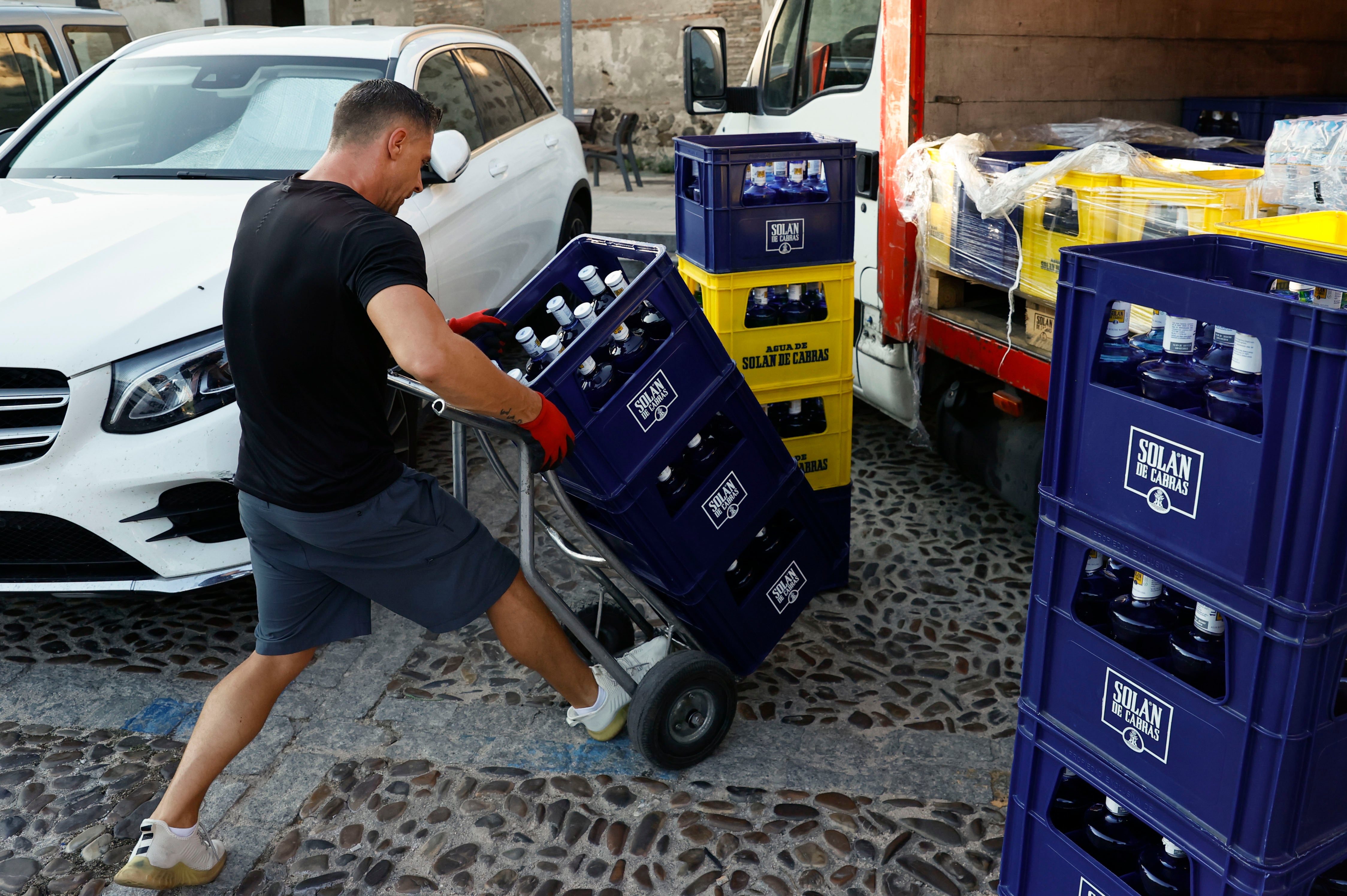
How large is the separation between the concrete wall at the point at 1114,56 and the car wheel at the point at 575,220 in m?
2.69

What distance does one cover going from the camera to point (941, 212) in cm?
421

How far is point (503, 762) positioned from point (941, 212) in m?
2.64

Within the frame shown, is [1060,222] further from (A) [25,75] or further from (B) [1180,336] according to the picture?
(A) [25,75]

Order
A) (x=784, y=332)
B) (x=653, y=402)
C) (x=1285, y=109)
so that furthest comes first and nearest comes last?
(x=1285, y=109) → (x=784, y=332) → (x=653, y=402)

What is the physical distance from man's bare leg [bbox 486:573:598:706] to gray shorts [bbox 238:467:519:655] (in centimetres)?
5

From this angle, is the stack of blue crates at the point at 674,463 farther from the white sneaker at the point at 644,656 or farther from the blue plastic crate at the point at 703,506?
the white sneaker at the point at 644,656

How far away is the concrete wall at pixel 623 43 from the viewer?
1633 centimetres

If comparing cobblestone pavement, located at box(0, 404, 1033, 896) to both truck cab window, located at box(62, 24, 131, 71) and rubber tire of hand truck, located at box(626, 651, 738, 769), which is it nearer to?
rubber tire of hand truck, located at box(626, 651, 738, 769)

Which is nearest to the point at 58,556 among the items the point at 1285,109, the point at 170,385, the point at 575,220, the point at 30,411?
the point at 30,411

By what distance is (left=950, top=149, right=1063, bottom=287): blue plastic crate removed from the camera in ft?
12.4

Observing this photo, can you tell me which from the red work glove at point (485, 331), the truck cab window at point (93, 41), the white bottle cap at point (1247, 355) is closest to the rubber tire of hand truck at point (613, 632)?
the red work glove at point (485, 331)

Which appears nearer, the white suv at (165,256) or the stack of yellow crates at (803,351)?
the white suv at (165,256)

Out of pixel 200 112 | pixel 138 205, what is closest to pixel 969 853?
pixel 138 205

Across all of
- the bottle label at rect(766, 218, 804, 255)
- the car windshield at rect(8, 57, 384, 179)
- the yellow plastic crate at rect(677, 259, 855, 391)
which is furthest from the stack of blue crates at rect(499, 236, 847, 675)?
the car windshield at rect(8, 57, 384, 179)
